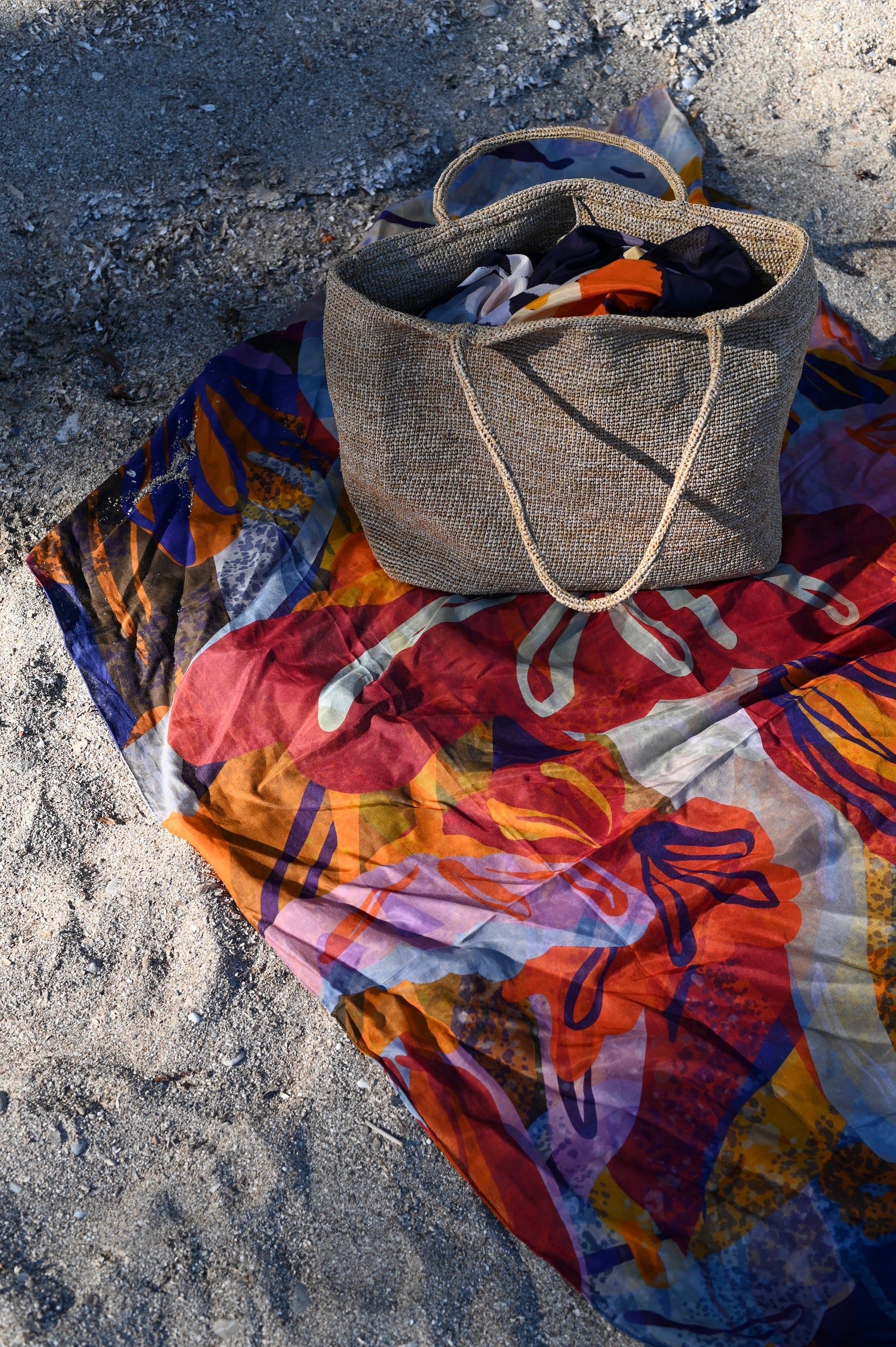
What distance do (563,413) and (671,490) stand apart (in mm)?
196

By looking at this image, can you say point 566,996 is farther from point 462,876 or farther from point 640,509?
point 640,509

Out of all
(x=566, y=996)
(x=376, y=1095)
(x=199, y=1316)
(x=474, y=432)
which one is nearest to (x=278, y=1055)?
(x=376, y=1095)

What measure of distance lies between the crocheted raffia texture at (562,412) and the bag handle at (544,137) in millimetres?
40

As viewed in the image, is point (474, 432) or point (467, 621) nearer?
point (474, 432)

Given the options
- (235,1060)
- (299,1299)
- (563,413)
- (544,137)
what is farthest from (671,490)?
(299,1299)

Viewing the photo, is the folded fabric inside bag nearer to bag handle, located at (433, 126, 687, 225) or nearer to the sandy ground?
bag handle, located at (433, 126, 687, 225)

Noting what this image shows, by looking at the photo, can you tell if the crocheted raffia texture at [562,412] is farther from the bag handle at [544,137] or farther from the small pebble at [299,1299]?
the small pebble at [299,1299]

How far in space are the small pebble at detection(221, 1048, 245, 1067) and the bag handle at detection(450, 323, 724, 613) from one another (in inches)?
31.0

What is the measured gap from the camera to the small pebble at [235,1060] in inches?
49.9

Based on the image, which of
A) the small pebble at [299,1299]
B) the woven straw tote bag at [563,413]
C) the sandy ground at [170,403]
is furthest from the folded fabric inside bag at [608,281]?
the small pebble at [299,1299]

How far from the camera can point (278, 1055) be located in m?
1.28

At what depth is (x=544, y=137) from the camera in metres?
1.54

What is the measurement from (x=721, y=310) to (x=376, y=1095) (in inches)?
47.2

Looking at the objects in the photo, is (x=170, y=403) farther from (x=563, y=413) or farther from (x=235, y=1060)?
(x=235, y=1060)
